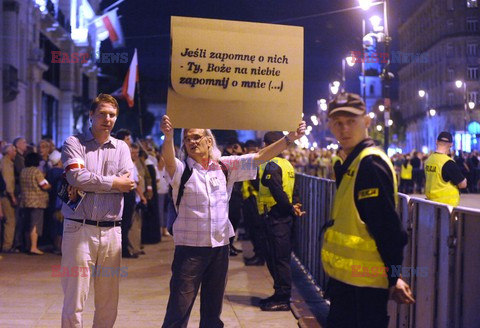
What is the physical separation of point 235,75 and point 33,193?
7.81 metres

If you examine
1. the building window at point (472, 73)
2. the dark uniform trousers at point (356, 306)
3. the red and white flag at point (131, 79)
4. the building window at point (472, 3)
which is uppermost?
the building window at point (472, 3)

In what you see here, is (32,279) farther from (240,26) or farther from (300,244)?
(240,26)

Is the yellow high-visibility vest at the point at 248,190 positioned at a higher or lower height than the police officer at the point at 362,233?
lower

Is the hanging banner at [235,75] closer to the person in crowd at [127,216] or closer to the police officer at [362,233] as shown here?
the police officer at [362,233]

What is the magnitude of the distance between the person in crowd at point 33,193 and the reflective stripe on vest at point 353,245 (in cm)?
904

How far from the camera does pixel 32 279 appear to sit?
9695 millimetres

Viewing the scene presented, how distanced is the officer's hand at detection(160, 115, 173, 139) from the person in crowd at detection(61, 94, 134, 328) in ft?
2.10

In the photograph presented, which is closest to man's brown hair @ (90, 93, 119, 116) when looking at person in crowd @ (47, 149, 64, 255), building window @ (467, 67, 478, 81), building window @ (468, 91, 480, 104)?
person in crowd @ (47, 149, 64, 255)

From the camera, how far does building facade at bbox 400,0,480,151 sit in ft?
158

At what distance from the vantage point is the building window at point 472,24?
44.7 metres

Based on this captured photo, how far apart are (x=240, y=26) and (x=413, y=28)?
231 ft

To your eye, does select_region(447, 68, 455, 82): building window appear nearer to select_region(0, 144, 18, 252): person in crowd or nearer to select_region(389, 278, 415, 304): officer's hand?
select_region(0, 144, 18, 252): person in crowd

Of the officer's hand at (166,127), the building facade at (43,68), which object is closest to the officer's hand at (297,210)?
the officer's hand at (166,127)

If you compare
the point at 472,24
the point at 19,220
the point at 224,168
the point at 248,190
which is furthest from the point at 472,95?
the point at 224,168
